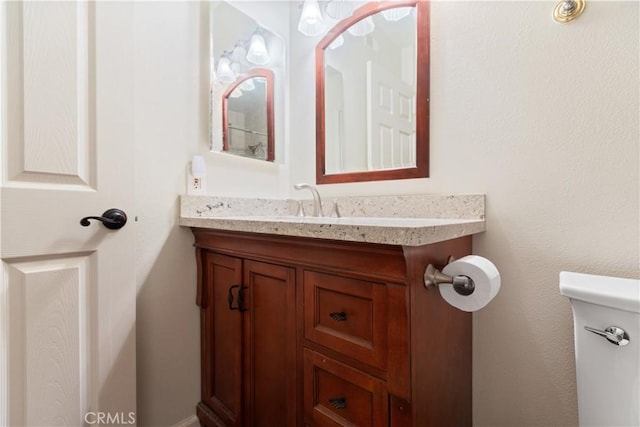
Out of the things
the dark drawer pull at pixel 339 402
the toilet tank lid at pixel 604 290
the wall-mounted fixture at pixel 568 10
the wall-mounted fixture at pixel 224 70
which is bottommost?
the dark drawer pull at pixel 339 402

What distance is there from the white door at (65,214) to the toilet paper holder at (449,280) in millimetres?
887

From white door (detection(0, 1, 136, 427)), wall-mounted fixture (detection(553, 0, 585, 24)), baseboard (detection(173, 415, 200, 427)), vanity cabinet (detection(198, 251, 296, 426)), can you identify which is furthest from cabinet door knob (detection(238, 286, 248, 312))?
wall-mounted fixture (detection(553, 0, 585, 24))

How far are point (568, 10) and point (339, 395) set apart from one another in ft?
4.12

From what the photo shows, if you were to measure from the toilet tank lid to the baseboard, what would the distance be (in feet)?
4.48

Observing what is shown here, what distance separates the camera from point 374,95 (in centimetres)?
132

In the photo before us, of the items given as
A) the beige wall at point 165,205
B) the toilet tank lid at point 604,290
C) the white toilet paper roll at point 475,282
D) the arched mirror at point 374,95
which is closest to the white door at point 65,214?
the beige wall at point 165,205

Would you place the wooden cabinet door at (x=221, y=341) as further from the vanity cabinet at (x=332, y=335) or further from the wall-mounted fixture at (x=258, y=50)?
the wall-mounted fixture at (x=258, y=50)

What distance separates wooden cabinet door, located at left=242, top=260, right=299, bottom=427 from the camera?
887 mm

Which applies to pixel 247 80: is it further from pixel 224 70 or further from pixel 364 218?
pixel 364 218

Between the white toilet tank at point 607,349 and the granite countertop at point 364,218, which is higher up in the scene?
the granite countertop at point 364,218

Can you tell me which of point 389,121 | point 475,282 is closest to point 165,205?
point 389,121

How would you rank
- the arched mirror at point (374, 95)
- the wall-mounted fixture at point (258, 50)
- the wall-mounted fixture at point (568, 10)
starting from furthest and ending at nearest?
the wall-mounted fixture at point (258, 50) → the arched mirror at point (374, 95) → the wall-mounted fixture at point (568, 10)

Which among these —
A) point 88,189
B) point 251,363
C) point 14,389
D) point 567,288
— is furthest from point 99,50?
point 567,288

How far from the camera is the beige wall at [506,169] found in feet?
2.77
